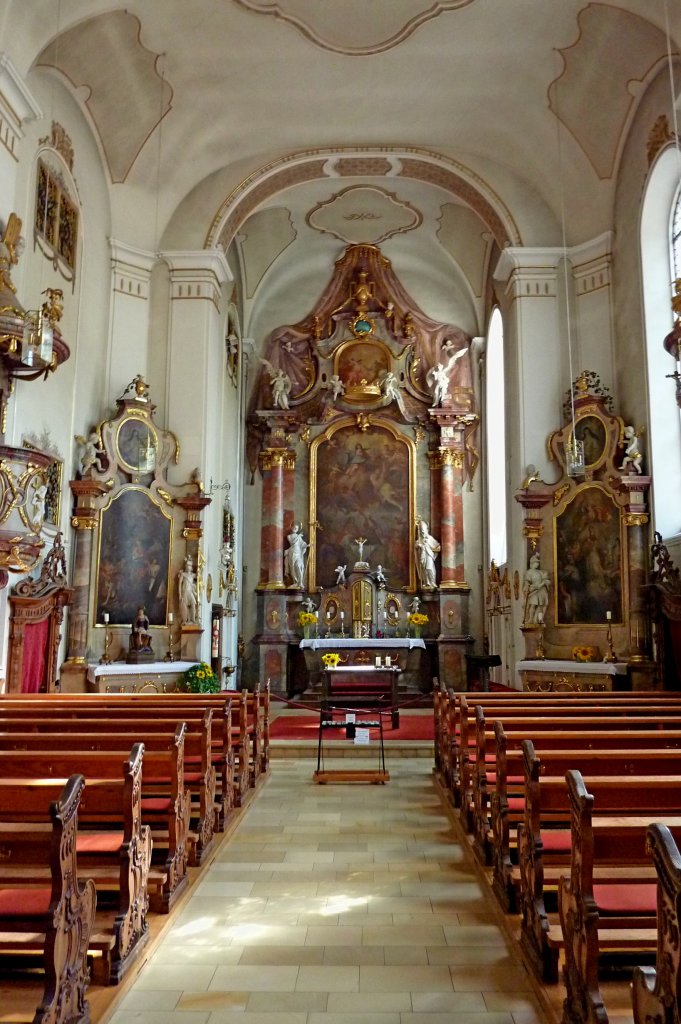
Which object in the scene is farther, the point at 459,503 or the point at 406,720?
the point at 459,503

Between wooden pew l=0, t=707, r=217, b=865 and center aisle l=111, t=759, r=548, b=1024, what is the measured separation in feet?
0.98

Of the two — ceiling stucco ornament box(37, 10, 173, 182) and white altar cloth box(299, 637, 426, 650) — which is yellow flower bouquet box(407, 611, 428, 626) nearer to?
white altar cloth box(299, 637, 426, 650)

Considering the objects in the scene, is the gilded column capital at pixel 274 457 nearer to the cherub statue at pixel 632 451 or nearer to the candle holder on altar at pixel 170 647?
the candle holder on altar at pixel 170 647

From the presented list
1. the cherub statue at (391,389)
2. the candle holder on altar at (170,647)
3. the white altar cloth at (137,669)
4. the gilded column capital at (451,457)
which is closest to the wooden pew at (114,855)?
the white altar cloth at (137,669)

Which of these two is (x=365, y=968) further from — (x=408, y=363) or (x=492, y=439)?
(x=408, y=363)

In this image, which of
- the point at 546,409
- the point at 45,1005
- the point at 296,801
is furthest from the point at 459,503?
the point at 45,1005

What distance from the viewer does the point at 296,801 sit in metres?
8.01

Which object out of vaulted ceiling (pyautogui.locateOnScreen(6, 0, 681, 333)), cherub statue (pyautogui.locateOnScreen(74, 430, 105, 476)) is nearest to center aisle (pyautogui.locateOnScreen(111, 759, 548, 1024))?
cherub statue (pyautogui.locateOnScreen(74, 430, 105, 476))

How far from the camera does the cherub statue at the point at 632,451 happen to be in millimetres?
12680

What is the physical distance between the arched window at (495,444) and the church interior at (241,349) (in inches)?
3.2

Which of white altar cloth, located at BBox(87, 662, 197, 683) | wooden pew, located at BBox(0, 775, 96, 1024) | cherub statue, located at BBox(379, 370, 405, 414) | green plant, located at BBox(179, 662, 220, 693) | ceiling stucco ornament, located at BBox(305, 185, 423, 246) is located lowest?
wooden pew, located at BBox(0, 775, 96, 1024)

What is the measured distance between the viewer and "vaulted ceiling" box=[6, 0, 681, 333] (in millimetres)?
12281

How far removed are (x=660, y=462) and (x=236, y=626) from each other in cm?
971

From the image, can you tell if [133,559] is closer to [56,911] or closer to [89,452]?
[89,452]
